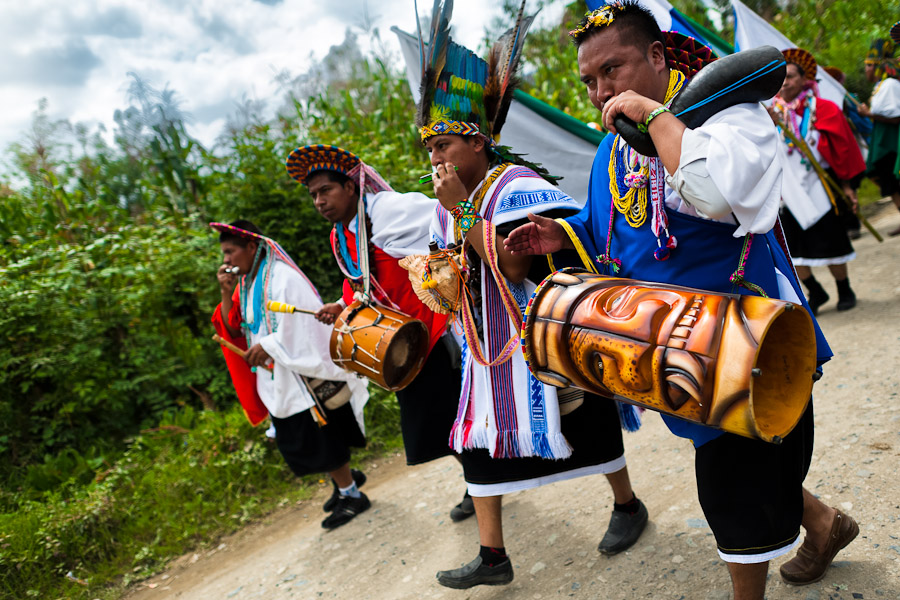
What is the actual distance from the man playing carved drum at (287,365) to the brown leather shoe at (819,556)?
250 cm

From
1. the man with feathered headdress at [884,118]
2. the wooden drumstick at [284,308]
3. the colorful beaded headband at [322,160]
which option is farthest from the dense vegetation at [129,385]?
the man with feathered headdress at [884,118]

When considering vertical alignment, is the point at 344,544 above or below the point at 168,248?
below

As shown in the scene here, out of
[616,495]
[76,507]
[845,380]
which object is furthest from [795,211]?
[76,507]

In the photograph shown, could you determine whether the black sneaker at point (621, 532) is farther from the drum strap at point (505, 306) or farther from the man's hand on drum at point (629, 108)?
the man's hand on drum at point (629, 108)

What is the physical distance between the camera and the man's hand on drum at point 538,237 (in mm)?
2008

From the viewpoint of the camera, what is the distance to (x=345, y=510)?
3.95 metres

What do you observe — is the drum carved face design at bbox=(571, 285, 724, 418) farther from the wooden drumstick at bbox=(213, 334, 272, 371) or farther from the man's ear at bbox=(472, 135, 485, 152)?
the wooden drumstick at bbox=(213, 334, 272, 371)

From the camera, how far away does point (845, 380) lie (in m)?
3.65

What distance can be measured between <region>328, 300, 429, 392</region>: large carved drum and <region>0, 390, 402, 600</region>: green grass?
1945 millimetres

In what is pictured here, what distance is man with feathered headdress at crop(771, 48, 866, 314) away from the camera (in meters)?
4.74

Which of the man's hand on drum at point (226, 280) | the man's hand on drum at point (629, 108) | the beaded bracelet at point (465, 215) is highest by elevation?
the man's hand on drum at point (629, 108)

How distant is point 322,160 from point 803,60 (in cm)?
400

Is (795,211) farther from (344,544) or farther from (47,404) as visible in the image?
(47,404)

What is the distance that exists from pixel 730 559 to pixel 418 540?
204cm
